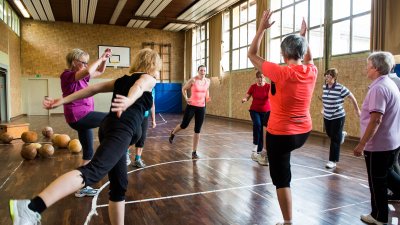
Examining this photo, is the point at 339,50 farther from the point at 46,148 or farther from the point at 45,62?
the point at 45,62

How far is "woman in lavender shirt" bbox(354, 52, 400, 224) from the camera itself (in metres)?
2.66

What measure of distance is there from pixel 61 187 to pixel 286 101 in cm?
170

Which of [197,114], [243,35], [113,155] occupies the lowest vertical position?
[113,155]

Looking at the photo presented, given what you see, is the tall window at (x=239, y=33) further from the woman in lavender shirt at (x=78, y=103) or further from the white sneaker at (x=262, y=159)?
the woman in lavender shirt at (x=78, y=103)

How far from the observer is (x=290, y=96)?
98.7 inches

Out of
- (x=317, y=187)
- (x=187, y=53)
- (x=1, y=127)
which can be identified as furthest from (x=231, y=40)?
(x=317, y=187)

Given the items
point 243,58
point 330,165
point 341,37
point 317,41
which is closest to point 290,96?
point 330,165

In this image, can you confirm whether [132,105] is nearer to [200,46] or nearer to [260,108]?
[260,108]

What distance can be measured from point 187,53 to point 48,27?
321 inches

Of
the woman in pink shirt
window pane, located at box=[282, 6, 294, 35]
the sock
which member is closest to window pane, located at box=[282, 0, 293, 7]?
window pane, located at box=[282, 6, 294, 35]

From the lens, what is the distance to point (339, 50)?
8883 millimetres

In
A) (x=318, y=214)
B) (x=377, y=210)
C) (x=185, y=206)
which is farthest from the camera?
(x=185, y=206)

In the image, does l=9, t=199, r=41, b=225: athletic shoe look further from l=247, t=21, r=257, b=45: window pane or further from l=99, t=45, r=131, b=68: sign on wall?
l=99, t=45, r=131, b=68: sign on wall


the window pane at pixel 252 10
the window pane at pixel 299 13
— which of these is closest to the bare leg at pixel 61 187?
the window pane at pixel 299 13
